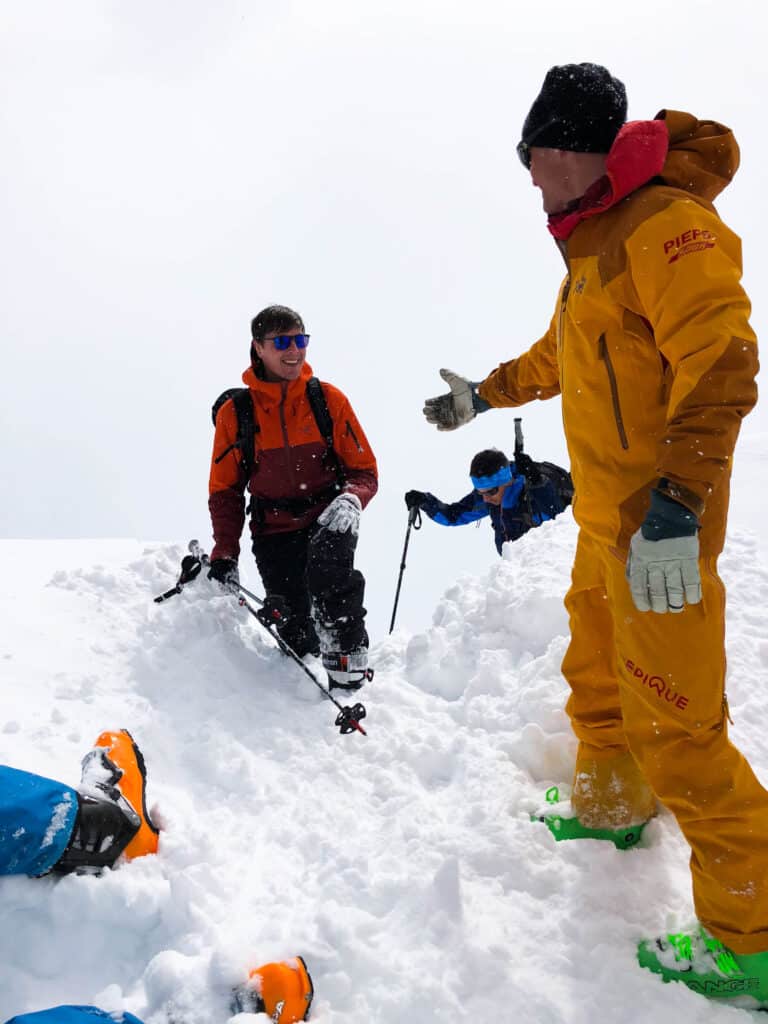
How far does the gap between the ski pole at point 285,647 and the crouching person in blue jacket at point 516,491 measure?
10.9 ft

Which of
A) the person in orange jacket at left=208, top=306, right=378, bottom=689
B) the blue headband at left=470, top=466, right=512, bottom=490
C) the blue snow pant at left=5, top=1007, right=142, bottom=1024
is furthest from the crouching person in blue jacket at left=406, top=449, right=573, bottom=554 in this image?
the blue snow pant at left=5, top=1007, right=142, bottom=1024

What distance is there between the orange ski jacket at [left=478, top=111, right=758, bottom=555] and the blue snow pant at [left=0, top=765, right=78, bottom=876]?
81.4 inches

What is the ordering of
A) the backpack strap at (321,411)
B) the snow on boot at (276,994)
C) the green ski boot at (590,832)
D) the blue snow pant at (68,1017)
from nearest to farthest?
the blue snow pant at (68,1017) → the snow on boot at (276,994) → the green ski boot at (590,832) → the backpack strap at (321,411)

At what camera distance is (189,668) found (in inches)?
174

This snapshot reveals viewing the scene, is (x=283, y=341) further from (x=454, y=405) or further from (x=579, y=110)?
(x=579, y=110)

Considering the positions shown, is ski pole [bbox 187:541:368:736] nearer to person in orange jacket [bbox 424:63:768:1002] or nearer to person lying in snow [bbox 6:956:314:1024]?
person lying in snow [bbox 6:956:314:1024]

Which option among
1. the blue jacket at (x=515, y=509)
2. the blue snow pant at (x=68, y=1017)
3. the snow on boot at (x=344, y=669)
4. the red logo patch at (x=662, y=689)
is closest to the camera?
the blue snow pant at (x=68, y=1017)

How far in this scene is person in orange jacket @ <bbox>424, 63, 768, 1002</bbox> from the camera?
2002 mm

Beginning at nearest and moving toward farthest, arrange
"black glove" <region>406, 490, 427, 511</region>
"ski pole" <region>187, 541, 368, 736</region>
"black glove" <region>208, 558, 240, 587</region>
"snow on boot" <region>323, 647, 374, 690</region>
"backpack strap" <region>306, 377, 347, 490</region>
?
"ski pole" <region>187, 541, 368, 736</region>
"snow on boot" <region>323, 647, 374, 690</region>
"black glove" <region>208, 558, 240, 587</region>
"backpack strap" <region>306, 377, 347, 490</region>
"black glove" <region>406, 490, 427, 511</region>

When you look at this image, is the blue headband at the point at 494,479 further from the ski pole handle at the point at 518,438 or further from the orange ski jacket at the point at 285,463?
the orange ski jacket at the point at 285,463

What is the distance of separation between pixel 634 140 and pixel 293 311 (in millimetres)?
3002

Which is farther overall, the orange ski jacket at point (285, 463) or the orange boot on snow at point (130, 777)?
the orange ski jacket at point (285, 463)

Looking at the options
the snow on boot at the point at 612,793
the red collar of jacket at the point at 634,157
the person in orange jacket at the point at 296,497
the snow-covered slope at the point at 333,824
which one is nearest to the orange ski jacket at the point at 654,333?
the red collar of jacket at the point at 634,157

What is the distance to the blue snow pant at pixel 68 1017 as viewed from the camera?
165cm
